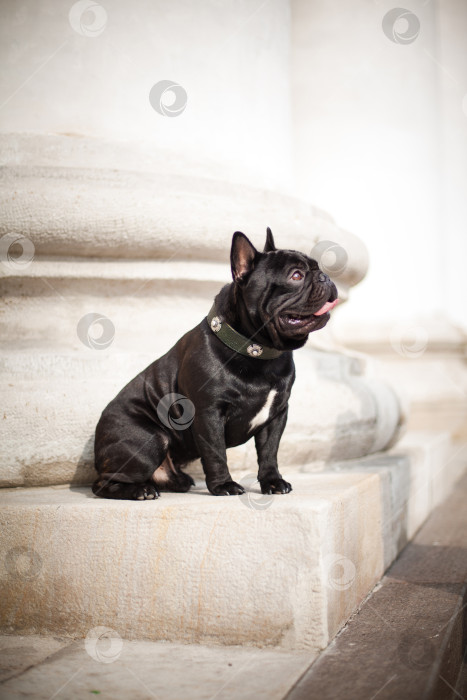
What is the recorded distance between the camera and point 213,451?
229cm

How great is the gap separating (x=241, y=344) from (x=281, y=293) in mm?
226

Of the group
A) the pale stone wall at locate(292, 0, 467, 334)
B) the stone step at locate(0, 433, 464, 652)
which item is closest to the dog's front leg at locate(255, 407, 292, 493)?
the stone step at locate(0, 433, 464, 652)

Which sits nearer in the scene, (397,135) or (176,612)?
(176,612)

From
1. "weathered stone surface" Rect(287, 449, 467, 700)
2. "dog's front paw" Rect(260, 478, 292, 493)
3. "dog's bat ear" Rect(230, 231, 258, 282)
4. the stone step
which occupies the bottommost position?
"weathered stone surface" Rect(287, 449, 467, 700)

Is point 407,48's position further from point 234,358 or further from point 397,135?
point 234,358

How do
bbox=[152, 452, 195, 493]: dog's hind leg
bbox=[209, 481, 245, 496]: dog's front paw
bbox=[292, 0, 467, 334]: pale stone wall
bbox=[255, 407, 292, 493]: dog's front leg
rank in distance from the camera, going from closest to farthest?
bbox=[209, 481, 245, 496]: dog's front paw → bbox=[255, 407, 292, 493]: dog's front leg → bbox=[152, 452, 195, 493]: dog's hind leg → bbox=[292, 0, 467, 334]: pale stone wall

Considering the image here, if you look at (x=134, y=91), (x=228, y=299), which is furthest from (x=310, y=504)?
(x=134, y=91)

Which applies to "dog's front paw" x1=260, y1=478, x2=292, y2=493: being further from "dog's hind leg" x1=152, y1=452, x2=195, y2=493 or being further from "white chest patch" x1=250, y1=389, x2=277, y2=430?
"dog's hind leg" x1=152, y1=452, x2=195, y2=493

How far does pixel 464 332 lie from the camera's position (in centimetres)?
753

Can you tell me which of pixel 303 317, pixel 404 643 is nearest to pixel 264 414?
pixel 303 317

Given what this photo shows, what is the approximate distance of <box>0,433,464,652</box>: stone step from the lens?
205cm

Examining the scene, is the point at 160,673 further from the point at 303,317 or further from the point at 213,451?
the point at 303,317

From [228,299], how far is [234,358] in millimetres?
206

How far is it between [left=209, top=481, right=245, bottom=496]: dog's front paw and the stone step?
2.1 inches
